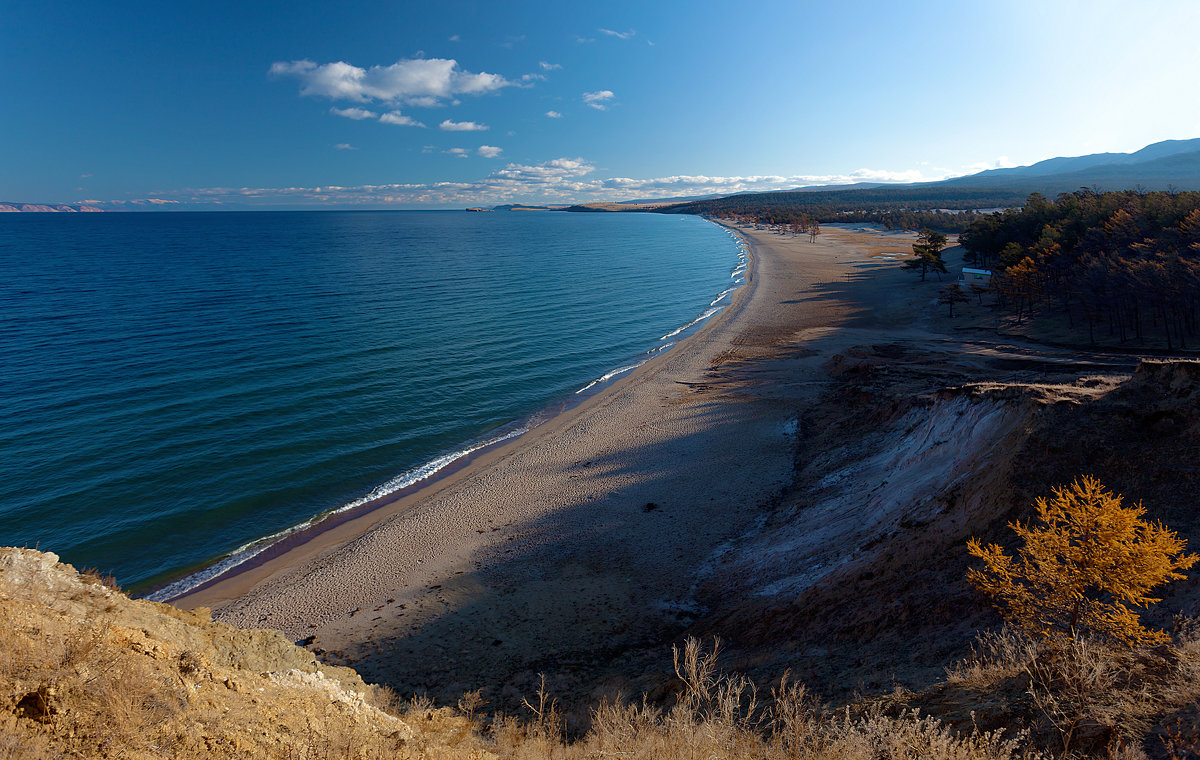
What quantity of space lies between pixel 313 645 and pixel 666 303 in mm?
54324

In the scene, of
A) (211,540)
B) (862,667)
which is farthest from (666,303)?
(862,667)

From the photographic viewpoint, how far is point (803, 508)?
18031 millimetres

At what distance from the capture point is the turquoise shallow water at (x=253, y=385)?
20.7 meters

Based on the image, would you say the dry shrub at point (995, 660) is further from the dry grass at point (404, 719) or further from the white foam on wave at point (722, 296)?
the white foam on wave at point (722, 296)

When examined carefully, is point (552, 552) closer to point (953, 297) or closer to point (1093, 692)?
point (1093, 692)

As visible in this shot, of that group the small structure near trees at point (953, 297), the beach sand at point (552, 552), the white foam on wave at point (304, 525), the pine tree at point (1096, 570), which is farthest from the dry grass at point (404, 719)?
the small structure near trees at point (953, 297)

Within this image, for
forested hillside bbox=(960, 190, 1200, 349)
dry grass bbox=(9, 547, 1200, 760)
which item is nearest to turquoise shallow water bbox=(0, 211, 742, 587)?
dry grass bbox=(9, 547, 1200, 760)

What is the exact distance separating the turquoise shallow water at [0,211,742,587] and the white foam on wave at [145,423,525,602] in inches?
7.7

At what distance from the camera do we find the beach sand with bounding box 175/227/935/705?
1341 cm

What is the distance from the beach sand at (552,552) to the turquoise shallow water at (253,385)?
331cm

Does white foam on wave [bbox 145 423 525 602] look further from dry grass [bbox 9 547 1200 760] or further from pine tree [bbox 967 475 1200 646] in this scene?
pine tree [bbox 967 475 1200 646]

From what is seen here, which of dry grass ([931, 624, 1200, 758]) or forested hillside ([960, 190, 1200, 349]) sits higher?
forested hillside ([960, 190, 1200, 349])

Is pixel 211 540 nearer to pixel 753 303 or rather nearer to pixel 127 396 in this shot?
pixel 127 396

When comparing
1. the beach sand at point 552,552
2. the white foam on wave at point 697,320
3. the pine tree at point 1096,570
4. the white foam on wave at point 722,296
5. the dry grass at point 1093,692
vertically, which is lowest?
the beach sand at point 552,552
